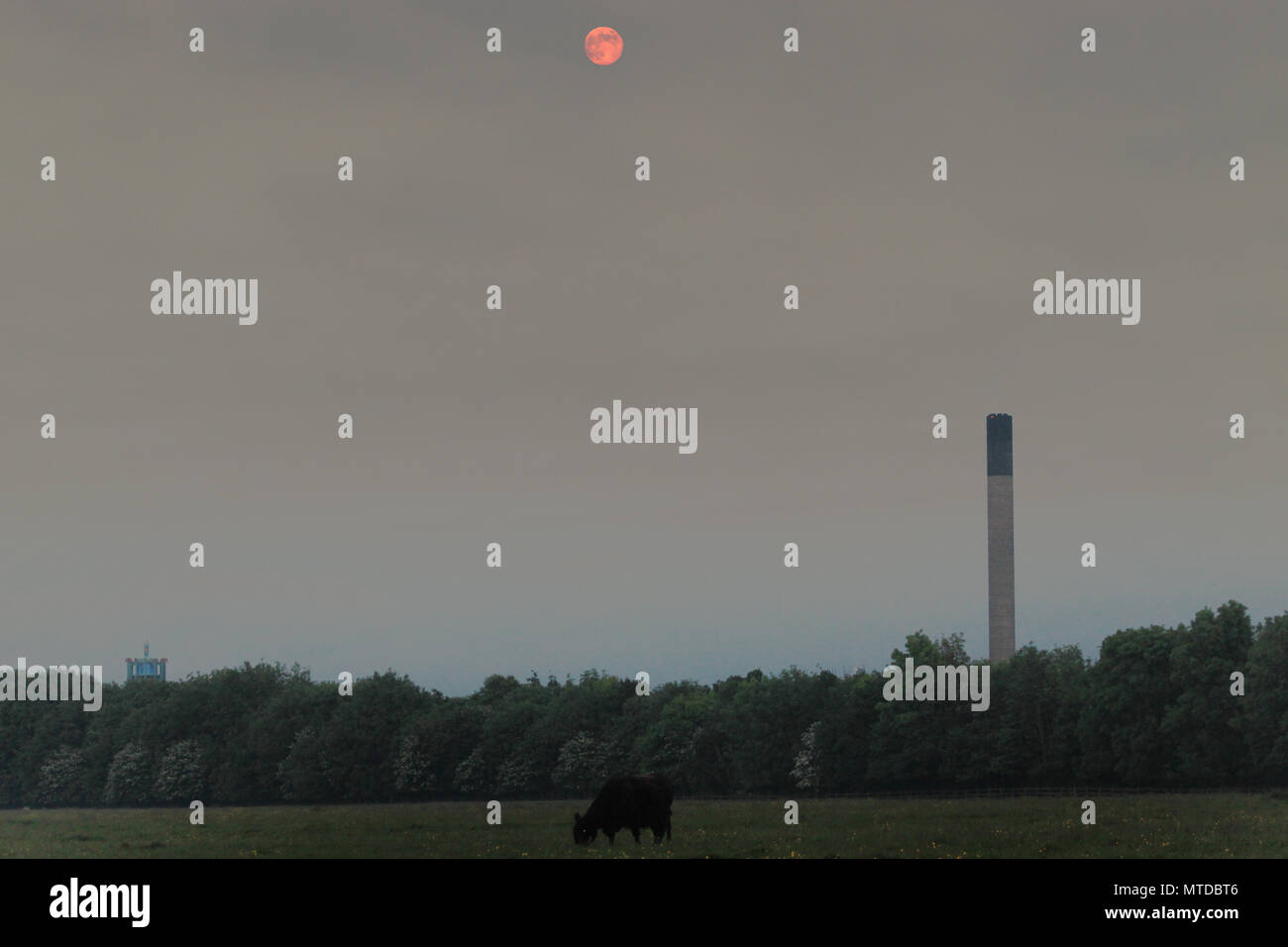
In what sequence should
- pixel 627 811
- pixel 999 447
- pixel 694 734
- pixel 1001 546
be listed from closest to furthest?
pixel 627 811
pixel 694 734
pixel 1001 546
pixel 999 447

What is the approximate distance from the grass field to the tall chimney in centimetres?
8425

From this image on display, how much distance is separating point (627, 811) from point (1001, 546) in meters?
109

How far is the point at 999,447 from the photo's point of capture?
14300 cm

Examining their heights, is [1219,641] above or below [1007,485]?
below

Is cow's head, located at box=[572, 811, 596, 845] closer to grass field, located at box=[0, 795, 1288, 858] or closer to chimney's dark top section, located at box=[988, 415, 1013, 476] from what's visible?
grass field, located at box=[0, 795, 1288, 858]

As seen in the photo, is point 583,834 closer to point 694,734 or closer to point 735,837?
point 735,837

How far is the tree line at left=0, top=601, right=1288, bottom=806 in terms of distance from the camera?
308 ft

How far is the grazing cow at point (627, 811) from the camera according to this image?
39031mm

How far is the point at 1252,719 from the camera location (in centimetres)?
8894

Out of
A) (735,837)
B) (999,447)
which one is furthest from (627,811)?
(999,447)

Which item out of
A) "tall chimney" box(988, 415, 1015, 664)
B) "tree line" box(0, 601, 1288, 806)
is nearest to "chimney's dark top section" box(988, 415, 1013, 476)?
"tall chimney" box(988, 415, 1015, 664)
